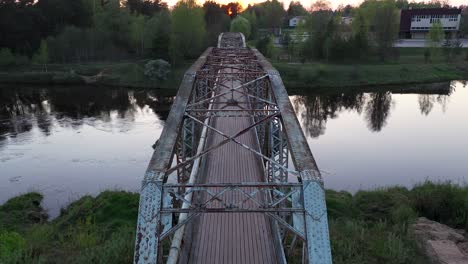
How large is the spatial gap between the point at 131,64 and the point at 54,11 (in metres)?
20.8

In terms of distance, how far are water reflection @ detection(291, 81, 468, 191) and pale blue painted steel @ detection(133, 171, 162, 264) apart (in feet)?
59.7

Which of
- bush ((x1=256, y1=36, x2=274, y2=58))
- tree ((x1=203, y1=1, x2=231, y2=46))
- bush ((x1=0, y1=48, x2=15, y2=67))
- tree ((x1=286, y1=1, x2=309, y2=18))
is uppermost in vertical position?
tree ((x1=286, y1=1, x2=309, y2=18))

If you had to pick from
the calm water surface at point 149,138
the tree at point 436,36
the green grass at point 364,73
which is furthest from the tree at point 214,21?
the tree at point 436,36

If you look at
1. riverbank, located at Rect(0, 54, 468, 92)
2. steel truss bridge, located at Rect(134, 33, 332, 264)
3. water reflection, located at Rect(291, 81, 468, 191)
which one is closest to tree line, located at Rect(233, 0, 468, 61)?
riverbank, located at Rect(0, 54, 468, 92)

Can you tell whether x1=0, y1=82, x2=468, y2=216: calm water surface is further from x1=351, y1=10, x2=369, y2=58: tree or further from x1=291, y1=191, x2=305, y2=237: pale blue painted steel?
x1=291, y1=191, x2=305, y2=237: pale blue painted steel

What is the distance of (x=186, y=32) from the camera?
6391 cm

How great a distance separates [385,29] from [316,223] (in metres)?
67.9

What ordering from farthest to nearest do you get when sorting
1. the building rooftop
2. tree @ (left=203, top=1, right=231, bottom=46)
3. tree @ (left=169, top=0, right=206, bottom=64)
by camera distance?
the building rooftop < tree @ (left=203, top=1, right=231, bottom=46) < tree @ (left=169, top=0, right=206, bottom=64)

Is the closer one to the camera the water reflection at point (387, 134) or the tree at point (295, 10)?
the water reflection at point (387, 134)

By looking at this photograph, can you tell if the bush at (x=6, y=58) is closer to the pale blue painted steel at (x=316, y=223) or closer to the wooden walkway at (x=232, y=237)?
the wooden walkway at (x=232, y=237)

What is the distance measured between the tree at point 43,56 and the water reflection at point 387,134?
40.6m

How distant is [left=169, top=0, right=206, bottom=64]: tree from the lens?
6269cm

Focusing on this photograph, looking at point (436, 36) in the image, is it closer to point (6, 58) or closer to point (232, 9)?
point (232, 9)

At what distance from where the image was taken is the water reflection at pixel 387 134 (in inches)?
1045
